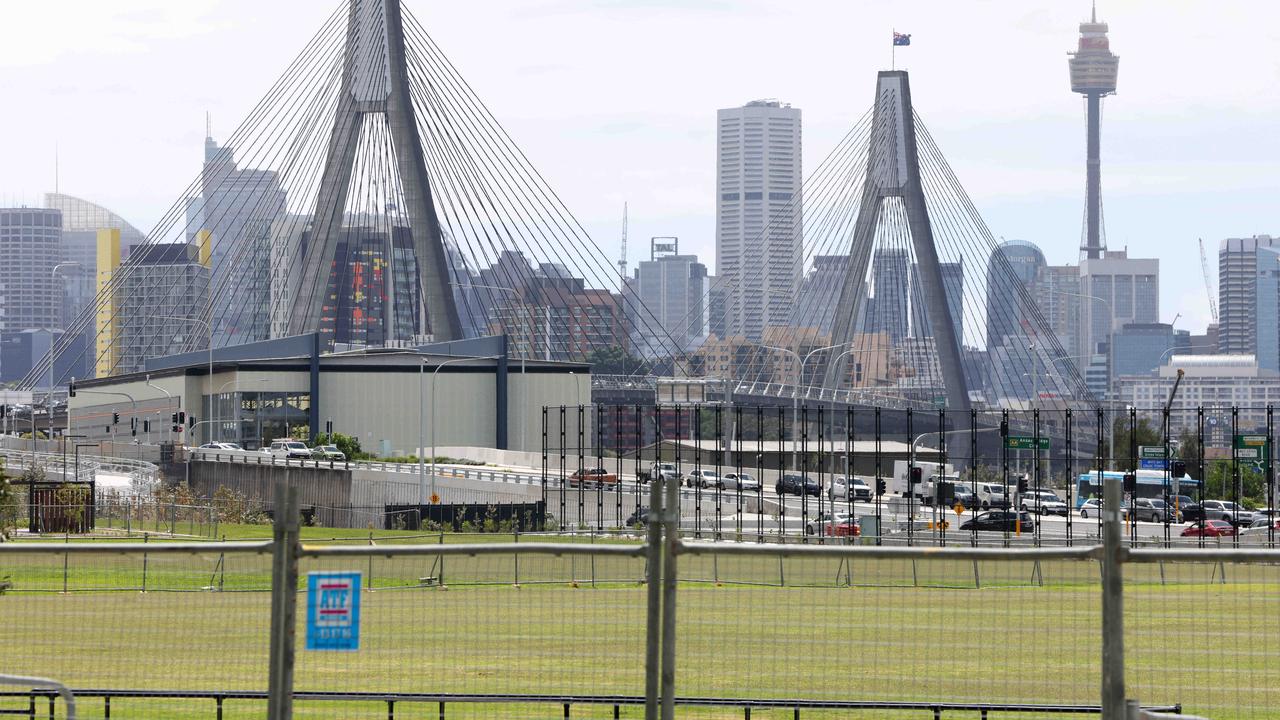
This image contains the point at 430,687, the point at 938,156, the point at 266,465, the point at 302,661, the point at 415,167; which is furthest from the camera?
the point at 938,156

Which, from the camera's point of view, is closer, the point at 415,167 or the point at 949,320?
the point at 415,167

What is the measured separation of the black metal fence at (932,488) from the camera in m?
58.5

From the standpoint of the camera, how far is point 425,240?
92062 mm

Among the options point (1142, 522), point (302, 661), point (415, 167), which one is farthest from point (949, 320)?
point (302, 661)

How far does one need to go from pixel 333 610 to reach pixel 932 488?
272ft

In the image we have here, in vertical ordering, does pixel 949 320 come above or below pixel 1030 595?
above

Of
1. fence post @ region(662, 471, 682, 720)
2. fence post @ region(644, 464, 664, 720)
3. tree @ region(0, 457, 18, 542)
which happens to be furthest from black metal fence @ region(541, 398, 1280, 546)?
fence post @ region(662, 471, 682, 720)

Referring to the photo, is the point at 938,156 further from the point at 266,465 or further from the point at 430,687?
the point at 430,687

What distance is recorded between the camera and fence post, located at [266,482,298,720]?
1034 cm

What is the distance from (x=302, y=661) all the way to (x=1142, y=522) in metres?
60.7

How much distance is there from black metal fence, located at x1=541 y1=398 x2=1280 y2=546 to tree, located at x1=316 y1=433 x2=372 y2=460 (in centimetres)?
1122

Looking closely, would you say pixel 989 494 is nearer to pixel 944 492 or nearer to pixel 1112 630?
pixel 944 492

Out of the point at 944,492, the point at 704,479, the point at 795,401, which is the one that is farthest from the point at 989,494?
the point at 944,492

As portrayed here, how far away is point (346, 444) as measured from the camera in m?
98.2
